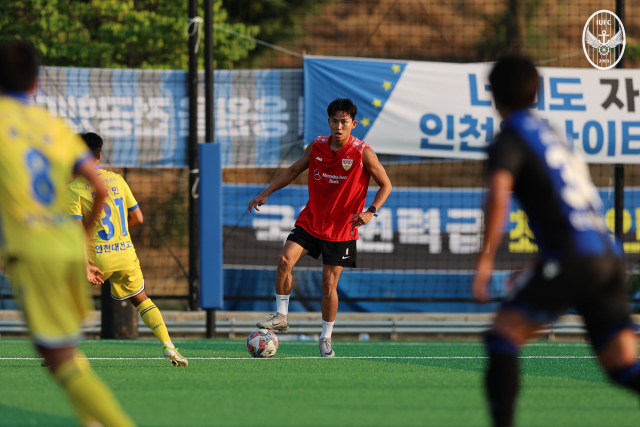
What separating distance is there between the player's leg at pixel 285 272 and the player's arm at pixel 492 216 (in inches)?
175

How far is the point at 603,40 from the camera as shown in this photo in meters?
12.3

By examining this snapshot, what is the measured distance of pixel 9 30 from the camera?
17.6 m

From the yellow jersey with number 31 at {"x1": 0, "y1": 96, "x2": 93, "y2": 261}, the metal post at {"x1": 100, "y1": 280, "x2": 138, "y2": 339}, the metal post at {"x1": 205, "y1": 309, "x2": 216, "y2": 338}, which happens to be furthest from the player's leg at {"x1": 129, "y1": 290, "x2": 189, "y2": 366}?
the metal post at {"x1": 205, "y1": 309, "x2": 216, "y2": 338}

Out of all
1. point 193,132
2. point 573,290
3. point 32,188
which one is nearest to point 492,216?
point 573,290

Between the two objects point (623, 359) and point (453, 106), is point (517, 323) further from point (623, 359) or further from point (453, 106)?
point (453, 106)

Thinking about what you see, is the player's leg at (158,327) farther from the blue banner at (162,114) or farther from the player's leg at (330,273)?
the blue banner at (162,114)

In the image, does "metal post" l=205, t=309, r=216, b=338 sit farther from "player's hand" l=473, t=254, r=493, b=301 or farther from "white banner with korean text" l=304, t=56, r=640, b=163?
"player's hand" l=473, t=254, r=493, b=301

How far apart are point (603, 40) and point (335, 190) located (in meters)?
6.40

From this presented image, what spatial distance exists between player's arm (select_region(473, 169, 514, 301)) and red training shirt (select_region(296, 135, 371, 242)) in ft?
14.8

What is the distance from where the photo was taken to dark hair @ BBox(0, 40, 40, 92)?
3549 mm

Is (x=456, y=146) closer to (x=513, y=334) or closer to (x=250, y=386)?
(x=250, y=386)

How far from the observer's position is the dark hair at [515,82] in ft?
11.6

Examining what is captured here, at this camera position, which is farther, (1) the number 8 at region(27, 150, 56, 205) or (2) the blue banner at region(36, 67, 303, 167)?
(2) the blue banner at region(36, 67, 303, 167)

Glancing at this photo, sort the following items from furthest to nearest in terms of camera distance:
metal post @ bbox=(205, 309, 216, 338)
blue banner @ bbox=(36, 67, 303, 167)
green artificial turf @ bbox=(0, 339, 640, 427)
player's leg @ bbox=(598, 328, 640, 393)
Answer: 1. blue banner @ bbox=(36, 67, 303, 167)
2. metal post @ bbox=(205, 309, 216, 338)
3. green artificial turf @ bbox=(0, 339, 640, 427)
4. player's leg @ bbox=(598, 328, 640, 393)
